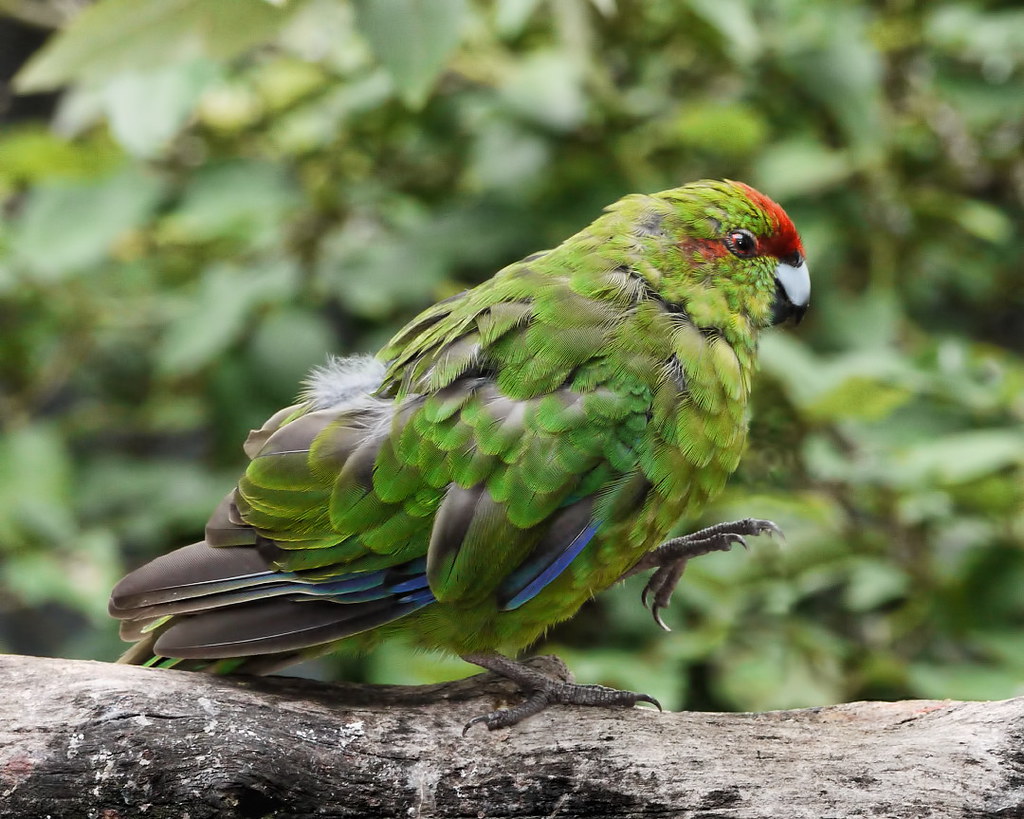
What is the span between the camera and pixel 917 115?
273 centimetres

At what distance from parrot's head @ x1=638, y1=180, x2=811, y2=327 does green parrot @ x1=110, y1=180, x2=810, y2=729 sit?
0.24 feet

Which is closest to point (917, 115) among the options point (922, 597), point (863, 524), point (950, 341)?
point (950, 341)

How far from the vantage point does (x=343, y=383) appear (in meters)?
1.67

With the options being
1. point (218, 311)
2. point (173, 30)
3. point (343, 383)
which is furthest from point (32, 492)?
point (173, 30)

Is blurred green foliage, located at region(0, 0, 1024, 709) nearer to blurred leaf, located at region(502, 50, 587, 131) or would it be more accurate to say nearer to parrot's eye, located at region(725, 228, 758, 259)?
blurred leaf, located at region(502, 50, 587, 131)

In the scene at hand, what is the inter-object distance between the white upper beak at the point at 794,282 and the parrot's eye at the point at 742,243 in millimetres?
66

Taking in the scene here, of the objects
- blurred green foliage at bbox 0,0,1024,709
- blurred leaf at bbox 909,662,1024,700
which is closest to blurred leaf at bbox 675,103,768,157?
blurred green foliage at bbox 0,0,1024,709

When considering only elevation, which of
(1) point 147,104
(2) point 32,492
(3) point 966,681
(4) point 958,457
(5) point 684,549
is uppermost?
(1) point 147,104

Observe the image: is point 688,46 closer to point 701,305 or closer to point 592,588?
point 701,305

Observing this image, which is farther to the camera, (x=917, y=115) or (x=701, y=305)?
(x=917, y=115)

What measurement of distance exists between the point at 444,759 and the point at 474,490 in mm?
353

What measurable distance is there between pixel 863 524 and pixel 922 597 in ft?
0.71

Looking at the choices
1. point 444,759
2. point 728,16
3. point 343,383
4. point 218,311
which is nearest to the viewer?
point 444,759

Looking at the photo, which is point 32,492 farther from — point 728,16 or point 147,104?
point 728,16
